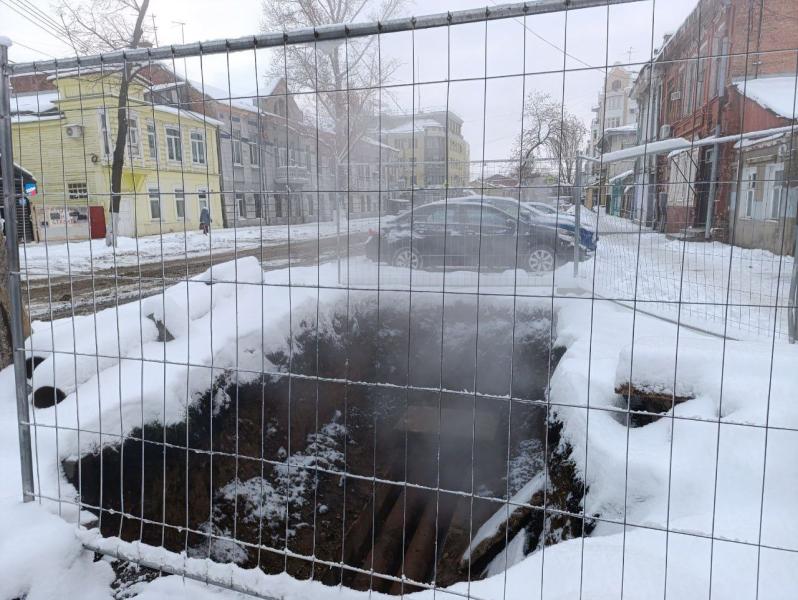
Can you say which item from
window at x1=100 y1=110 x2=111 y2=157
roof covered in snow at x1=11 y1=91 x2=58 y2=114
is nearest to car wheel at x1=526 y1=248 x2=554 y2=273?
window at x1=100 y1=110 x2=111 y2=157

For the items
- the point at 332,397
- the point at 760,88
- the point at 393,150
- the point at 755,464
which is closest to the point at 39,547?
the point at 393,150

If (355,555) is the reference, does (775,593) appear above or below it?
above

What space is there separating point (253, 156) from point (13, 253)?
4.25 ft

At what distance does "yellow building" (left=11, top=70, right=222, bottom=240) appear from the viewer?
272 centimetres

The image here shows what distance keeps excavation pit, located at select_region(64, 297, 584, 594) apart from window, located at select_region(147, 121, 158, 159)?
154 centimetres

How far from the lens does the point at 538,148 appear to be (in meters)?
2.46

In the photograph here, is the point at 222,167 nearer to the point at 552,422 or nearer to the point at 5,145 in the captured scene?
the point at 5,145

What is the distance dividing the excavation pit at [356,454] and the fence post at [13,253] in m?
0.67

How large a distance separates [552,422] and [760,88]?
2.78m

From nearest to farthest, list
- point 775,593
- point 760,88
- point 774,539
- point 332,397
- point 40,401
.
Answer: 1. point 775,593
2. point 774,539
3. point 760,88
4. point 40,401
5. point 332,397

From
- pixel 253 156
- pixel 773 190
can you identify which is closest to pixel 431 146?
pixel 253 156

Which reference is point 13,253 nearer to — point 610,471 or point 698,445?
point 610,471

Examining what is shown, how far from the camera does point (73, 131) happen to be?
3.19 metres

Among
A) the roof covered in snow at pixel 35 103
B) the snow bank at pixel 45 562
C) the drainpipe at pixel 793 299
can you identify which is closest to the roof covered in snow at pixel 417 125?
the roof covered in snow at pixel 35 103
